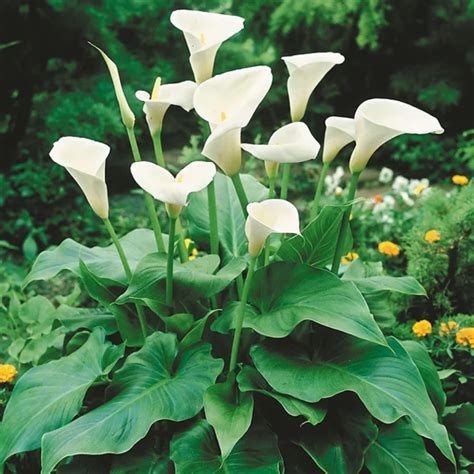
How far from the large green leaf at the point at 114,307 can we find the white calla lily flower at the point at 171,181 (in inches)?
19.1

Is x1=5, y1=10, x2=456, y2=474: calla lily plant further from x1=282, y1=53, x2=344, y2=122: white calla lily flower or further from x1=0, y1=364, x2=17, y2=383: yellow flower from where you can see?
x1=0, y1=364, x2=17, y2=383: yellow flower

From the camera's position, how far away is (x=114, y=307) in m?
1.78

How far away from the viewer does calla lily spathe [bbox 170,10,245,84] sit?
61.7 inches

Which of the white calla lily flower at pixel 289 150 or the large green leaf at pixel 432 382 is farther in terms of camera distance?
the large green leaf at pixel 432 382

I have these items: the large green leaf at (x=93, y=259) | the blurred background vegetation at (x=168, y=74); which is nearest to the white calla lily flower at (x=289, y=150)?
the large green leaf at (x=93, y=259)

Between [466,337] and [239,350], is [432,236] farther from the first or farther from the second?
[239,350]

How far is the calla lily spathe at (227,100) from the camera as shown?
141 centimetres

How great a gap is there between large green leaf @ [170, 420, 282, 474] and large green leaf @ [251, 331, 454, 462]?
0.15m

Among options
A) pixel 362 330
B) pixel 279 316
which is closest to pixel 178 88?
pixel 279 316

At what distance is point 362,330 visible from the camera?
1405 millimetres

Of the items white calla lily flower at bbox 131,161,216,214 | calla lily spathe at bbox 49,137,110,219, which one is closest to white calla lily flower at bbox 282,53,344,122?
white calla lily flower at bbox 131,161,216,214

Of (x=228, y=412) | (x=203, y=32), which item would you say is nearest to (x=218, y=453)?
(x=228, y=412)

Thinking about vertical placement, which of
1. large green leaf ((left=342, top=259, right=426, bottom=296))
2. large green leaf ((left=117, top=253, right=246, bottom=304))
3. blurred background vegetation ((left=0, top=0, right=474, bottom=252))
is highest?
large green leaf ((left=117, top=253, right=246, bottom=304))

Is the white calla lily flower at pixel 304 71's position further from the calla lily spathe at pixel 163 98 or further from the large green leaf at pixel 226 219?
the large green leaf at pixel 226 219
